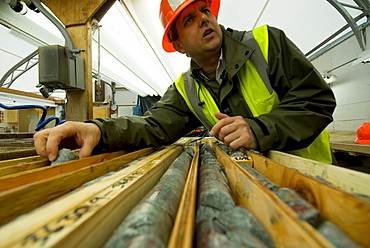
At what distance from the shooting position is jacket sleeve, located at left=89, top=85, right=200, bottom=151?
42.0 inches

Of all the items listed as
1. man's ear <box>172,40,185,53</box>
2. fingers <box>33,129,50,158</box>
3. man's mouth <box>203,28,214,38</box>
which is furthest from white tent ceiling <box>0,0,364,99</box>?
fingers <box>33,129,50,158</box>

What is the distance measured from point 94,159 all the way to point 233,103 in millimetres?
913

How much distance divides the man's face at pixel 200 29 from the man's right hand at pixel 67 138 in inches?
35.9

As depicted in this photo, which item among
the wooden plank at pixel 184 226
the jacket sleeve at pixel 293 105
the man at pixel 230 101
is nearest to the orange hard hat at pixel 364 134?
the man at pixel 230 101

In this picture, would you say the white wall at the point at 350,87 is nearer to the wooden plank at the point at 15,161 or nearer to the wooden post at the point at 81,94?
the wooden post at the point at 81,94

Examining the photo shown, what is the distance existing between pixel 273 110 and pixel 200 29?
79cm

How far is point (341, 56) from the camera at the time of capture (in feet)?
11.8

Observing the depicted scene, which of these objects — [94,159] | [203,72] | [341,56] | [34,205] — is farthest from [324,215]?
[341,56]

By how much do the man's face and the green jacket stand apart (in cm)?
8

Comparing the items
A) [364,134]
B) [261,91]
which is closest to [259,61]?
[261,91]

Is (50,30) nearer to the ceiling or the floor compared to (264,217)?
nearer to the ceiling

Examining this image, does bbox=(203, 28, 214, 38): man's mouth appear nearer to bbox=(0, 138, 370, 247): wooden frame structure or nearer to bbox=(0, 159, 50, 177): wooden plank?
bbox=(0, 138, 370, 247): wooden frame structure

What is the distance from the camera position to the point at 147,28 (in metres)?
1.80

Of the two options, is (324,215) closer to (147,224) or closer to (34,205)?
(147,224)
